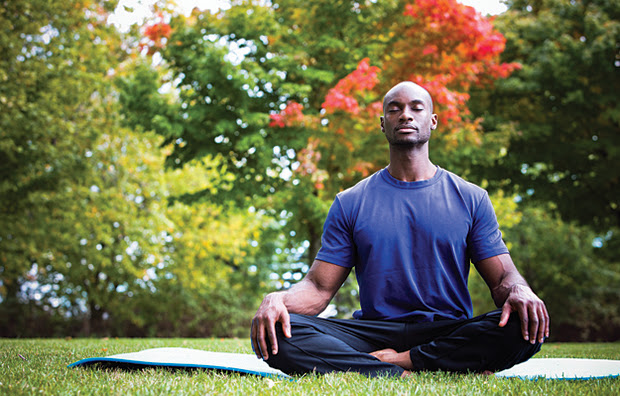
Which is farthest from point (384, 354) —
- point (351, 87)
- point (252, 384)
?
point (351, 87)

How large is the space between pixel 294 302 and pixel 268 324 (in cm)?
39

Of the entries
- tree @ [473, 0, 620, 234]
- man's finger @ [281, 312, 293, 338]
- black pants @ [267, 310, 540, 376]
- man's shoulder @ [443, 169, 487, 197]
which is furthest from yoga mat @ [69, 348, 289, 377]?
tree @ [473, 0, 620, 234]

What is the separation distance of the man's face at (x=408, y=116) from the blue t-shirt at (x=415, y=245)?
30 centimetres

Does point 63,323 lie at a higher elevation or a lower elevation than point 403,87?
lower

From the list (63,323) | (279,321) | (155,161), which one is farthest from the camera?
(63,323)

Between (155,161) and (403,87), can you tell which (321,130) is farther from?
(155,161)

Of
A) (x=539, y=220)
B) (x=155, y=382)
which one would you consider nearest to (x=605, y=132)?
(x=539, y=220)

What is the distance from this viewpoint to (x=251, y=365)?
3.60 metres

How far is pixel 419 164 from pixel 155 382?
2.11 m

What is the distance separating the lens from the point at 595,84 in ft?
36.0

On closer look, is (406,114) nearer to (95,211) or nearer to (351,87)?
(351,87)

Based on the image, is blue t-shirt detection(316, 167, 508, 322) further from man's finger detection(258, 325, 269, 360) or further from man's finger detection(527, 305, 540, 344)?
man's finger detection(258, 325, 269, 360)

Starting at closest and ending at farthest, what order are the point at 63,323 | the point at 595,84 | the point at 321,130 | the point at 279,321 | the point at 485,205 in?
the point at 279,321, the point at 485,205, the point at 321,130, the point at 595,84, the point at 63,323

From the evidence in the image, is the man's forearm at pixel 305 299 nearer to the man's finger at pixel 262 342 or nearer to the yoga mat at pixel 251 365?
the man's finger at pixel 262 342
